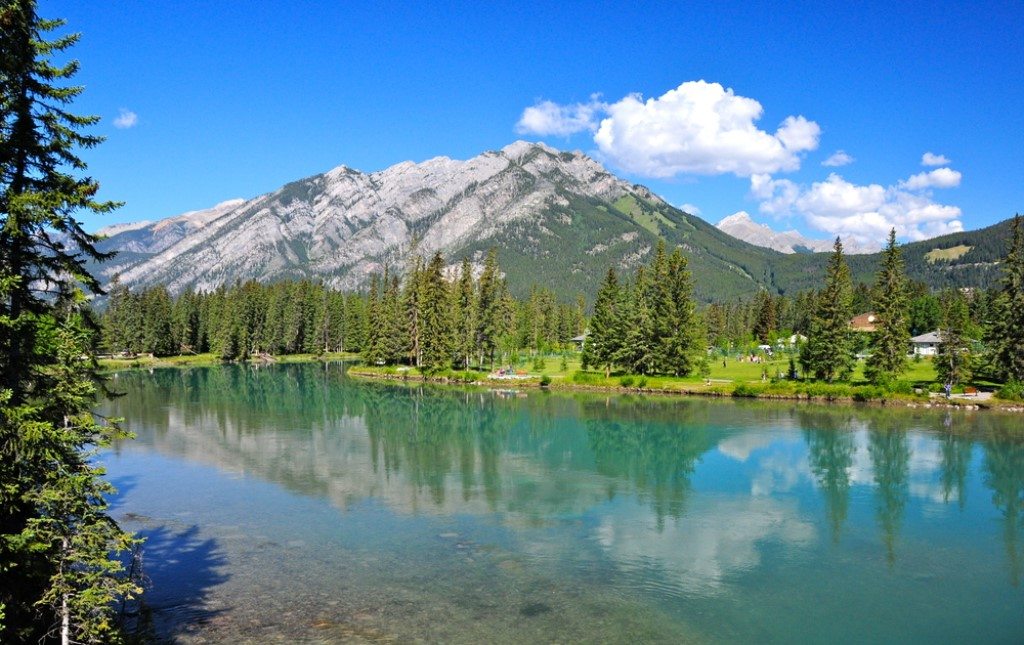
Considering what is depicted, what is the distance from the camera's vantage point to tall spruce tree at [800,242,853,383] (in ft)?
238

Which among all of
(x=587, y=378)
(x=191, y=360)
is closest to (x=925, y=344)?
(x=587, y=378)

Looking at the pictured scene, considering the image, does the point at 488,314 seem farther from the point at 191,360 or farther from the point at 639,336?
the point at 191,360

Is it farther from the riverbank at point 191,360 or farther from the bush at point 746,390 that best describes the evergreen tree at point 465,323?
the riverbank at point 191,360

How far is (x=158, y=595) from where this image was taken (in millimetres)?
19781

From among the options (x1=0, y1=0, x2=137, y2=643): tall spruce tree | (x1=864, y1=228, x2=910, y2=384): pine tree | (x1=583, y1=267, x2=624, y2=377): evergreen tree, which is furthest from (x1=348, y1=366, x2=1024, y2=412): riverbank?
(x1=0, y1=0, x2=137, y2=643): tall spruce tree

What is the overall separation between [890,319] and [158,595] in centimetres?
7226

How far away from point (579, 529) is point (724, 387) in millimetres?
50513

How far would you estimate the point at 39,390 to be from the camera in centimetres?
1434

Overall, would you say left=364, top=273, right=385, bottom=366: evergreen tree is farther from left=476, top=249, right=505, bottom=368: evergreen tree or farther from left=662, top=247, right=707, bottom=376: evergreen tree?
left=662, top=247, right=707, bottom=376: evergreen tree

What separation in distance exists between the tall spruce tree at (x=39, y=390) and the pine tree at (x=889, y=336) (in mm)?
71438

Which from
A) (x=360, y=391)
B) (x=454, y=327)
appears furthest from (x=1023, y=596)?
(x=454, y=327)

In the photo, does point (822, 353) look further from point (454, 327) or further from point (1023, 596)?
point (1023, 596)

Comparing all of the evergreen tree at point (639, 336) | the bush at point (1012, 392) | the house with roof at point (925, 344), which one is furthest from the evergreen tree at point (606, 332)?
the house with roof at point (925, 344)

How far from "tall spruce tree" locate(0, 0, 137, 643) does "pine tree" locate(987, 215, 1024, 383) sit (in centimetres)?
7670
